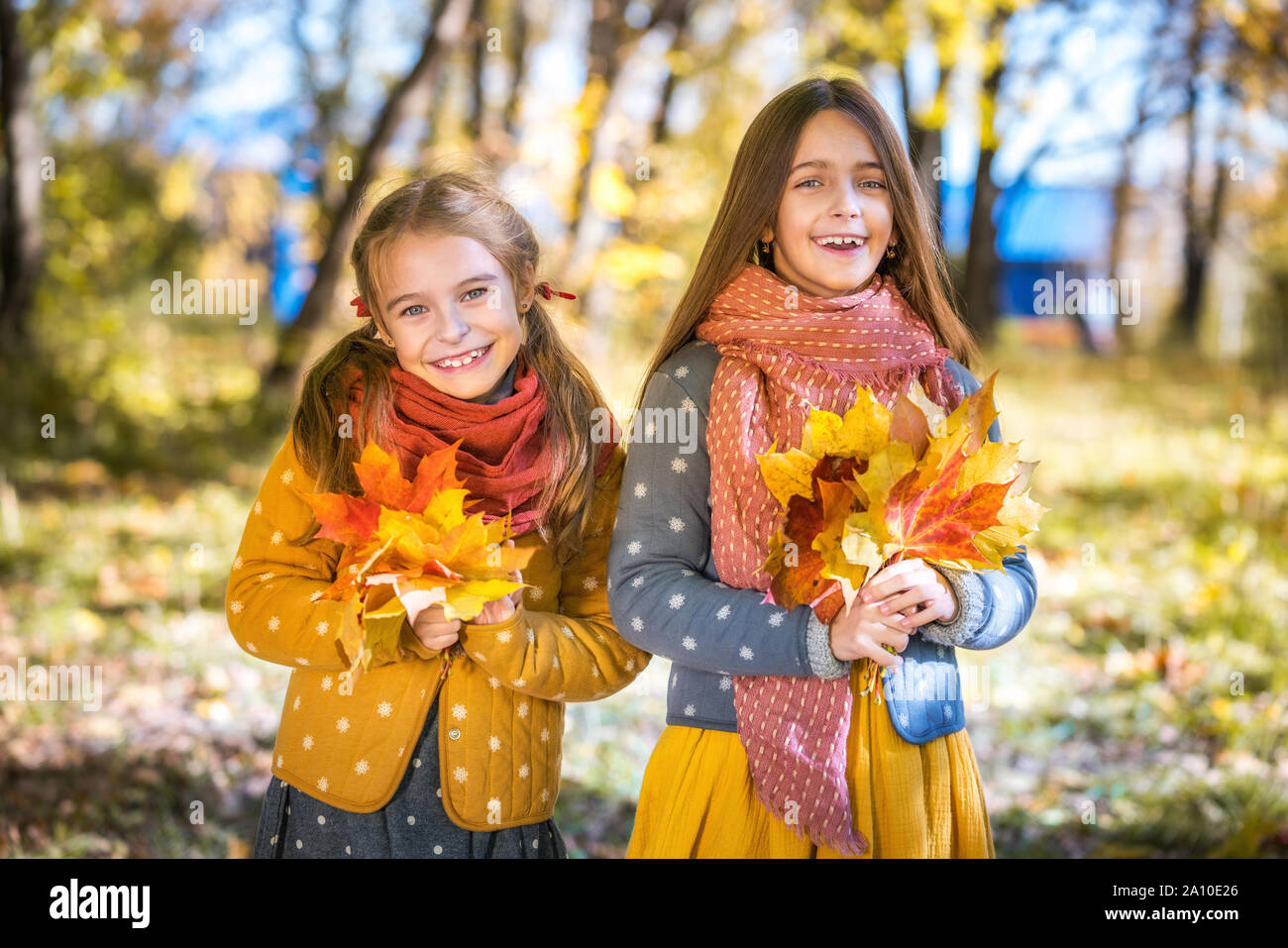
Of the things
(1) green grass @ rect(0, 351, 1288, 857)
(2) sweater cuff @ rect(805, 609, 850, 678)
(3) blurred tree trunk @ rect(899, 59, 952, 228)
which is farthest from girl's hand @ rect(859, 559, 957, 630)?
(3) blurred tree trunk @ rect(899, 59, 952, 228)

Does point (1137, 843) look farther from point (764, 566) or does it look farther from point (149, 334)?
point (149, 334)

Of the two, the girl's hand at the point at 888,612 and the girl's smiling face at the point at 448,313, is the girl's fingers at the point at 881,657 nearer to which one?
the girl's hand at the point at 888,612

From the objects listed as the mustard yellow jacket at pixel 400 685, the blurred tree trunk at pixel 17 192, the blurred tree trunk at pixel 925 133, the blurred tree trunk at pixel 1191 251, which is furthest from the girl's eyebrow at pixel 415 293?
the blurred tree trunk at pixel 1191 251

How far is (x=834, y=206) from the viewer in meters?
2.25

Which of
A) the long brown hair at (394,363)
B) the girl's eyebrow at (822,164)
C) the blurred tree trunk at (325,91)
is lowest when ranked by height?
the long brown hair at (394,363)

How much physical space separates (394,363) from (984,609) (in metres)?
1.21

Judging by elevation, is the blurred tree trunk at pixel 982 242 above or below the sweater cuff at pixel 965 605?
above

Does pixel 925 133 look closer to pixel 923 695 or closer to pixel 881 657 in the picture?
pixel 923 695

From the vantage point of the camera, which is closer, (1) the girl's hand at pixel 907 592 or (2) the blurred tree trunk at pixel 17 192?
(1) the girl's hand at pixel 907 592

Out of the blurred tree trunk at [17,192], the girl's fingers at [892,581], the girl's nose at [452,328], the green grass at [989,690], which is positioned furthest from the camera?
the blurred tree trunk at [17,192]

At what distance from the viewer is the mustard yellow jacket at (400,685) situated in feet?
7.07

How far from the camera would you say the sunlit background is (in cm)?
420

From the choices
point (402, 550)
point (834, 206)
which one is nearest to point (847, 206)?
point (834, 206)

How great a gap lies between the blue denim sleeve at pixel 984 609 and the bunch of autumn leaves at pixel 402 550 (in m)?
0.75
